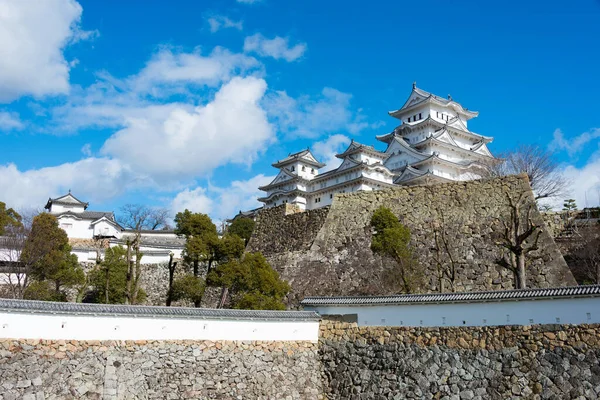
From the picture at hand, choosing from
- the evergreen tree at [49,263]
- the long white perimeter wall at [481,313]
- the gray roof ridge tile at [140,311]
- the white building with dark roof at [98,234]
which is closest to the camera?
the gray roof ridge tile at [140,311]

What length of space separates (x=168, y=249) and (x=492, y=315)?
19214 mm

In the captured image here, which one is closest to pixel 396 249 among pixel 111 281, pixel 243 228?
pixel 111 281

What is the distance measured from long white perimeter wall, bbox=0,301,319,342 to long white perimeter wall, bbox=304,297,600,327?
136 centimetres

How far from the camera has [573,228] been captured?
1864 cm

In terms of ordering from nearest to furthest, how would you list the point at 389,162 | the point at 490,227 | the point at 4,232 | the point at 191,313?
the point at 191,313
the point at 490,227
the point at 4,232
the point at 389,162

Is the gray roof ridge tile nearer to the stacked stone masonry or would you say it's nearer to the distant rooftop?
the distant rooftop

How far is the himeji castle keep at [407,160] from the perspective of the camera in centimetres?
3020

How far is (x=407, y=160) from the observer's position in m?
32.1

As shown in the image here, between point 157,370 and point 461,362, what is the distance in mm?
6128

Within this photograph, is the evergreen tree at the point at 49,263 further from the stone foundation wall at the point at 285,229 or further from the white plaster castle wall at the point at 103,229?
the white plaster castle wall at the point at 103,229

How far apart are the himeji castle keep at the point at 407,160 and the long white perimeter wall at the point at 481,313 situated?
1702 cm

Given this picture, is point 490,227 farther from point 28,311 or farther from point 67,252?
point 67,252

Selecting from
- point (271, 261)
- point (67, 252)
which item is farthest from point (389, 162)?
point (67, 252)

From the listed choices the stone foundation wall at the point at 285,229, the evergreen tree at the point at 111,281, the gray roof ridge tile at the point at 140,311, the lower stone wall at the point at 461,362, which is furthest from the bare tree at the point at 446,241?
the evergreen tree at the point at 111,281
